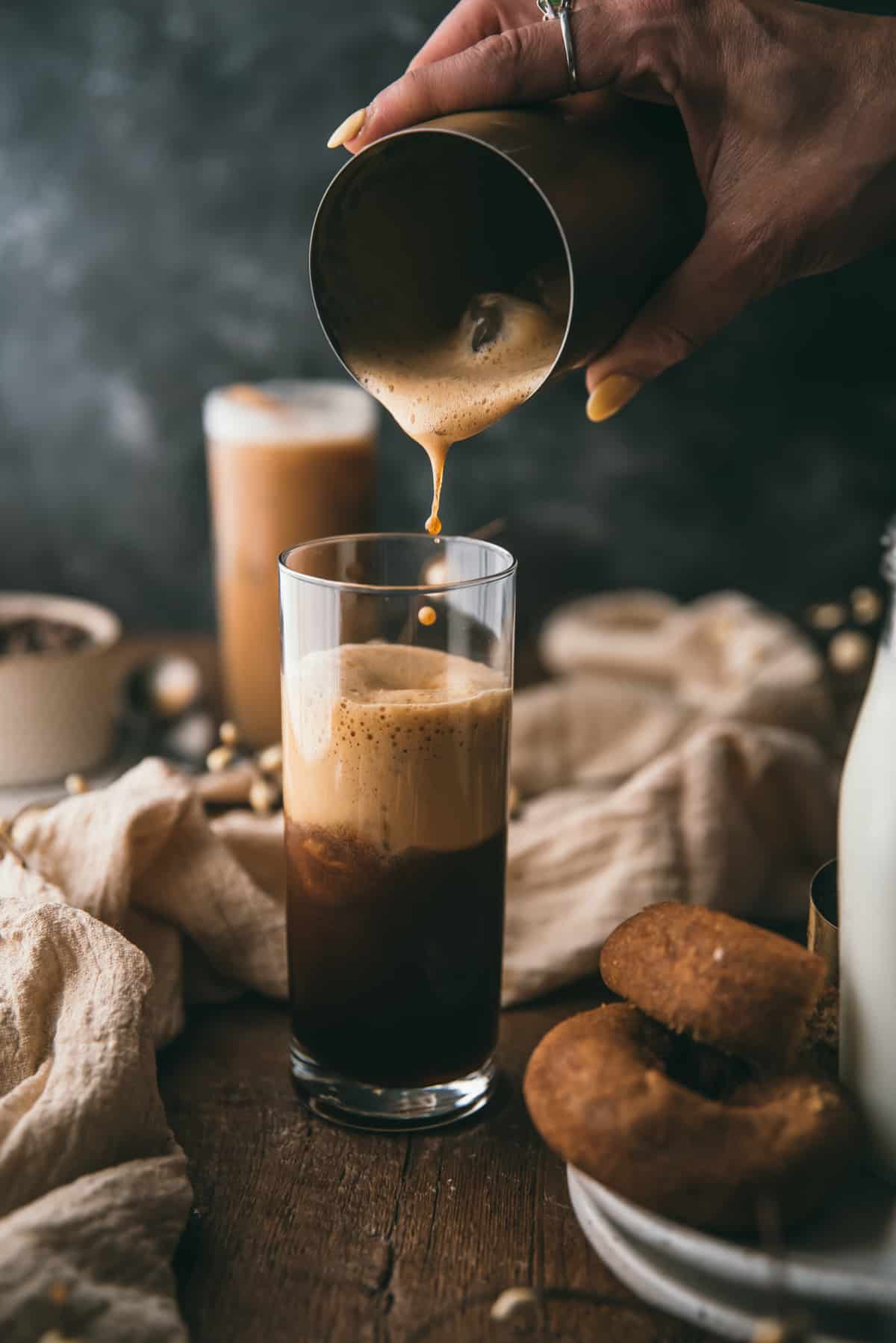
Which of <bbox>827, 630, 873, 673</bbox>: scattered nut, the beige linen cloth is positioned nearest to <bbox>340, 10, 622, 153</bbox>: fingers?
the beige linen cloth

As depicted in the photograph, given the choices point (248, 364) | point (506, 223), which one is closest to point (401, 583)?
point (506, 223)

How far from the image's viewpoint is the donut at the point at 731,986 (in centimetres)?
85

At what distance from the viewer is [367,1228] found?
3.03ft

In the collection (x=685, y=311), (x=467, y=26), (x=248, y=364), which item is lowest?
(x=248, y=364)

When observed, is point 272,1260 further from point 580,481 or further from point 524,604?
point 580,481

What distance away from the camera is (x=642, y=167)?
1032 mm

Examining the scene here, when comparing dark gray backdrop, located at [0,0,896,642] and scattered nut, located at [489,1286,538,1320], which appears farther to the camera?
dark gray backdrop, located at [0,0,896,642]

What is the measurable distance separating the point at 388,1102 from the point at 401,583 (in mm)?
430

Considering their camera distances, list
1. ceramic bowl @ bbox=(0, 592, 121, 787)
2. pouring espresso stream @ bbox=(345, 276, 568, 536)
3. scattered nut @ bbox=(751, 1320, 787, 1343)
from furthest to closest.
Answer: ceramic bowl @ bbox=(0, 592, 121, 787)
pouring espresso stream @ bbox=(345, 276, 568, 536)
scattered nut @ bbox=(751, 1320, 787, 1343)

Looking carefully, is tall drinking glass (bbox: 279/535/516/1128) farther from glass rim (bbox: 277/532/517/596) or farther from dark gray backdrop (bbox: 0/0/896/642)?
dark gray backdrop (bbox: 0/0/896/642)

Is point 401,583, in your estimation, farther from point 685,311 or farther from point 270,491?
point 270,491

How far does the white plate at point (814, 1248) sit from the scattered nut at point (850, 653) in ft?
3.40

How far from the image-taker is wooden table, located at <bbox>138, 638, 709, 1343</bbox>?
831 mm

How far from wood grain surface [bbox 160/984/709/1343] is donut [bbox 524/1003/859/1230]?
9 centimetres
